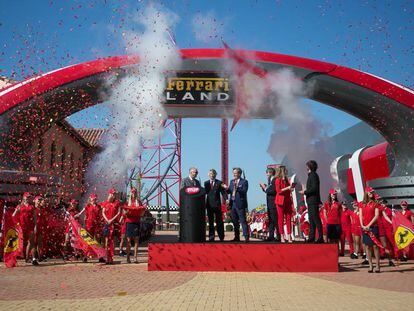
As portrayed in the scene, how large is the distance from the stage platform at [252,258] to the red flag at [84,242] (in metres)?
2.44

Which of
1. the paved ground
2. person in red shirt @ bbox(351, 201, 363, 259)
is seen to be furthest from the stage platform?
person in red shirt @ bbox(351, 201, 363, 259)

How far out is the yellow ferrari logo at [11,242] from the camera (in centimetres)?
1061

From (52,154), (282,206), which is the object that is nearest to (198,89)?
(282,206)

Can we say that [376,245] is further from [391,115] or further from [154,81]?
[154,81]

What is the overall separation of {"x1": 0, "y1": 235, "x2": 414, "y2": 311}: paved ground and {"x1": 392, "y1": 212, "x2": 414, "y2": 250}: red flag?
4.52ft

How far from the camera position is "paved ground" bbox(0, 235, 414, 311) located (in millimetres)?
5918

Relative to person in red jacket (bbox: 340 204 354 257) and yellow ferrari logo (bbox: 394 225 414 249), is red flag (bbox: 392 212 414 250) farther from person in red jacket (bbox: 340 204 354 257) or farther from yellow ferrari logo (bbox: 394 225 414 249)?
person in red jacket (bbox: 340 204 354 257)

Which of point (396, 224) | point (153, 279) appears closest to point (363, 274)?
point (396, 224)

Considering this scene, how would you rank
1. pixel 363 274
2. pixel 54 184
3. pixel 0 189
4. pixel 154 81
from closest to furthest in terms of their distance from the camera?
pixel 363 274
pixel 0 189
pixel 54 184
pixel 154 81

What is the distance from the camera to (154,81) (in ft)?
49.8

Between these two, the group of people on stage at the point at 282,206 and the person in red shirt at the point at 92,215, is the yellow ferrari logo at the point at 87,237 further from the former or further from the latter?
the group of people on stage at the point at 282,206

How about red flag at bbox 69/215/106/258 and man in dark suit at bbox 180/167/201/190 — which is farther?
red flag at bbox 69/215/106/258

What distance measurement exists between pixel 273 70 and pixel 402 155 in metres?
5.56

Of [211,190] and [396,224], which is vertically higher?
[211,190]
